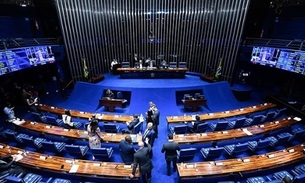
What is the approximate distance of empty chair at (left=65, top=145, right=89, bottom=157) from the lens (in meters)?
6.29

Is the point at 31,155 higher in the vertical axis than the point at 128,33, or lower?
lower

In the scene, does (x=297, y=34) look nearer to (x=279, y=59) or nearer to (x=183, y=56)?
(x=279, y=59)

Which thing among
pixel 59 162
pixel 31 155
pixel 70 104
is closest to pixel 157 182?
pixel 59 162

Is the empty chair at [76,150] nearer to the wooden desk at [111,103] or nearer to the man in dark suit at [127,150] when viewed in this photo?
the man in dark suit at [127,150]

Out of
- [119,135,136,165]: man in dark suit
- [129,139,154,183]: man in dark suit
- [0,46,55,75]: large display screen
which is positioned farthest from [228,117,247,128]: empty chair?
[0,46,55,75]: large display screen

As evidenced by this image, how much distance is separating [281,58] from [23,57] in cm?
1480

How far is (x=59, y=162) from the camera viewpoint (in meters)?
5.61

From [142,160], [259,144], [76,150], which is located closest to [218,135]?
[259,144]

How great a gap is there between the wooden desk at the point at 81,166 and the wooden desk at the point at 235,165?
1.55 meters

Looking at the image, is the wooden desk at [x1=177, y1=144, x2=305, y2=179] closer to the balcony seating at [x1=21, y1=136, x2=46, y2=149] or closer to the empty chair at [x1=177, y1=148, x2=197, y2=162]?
the empty chair at [x1=177, y1=148, x2=197, y2=162]

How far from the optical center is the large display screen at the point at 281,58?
9.11 meters

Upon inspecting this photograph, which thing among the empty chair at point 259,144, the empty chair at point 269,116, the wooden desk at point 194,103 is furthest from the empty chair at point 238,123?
the wooden desk at point 194,103

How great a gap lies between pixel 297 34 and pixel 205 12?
6.64 m

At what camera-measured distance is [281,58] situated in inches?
400
